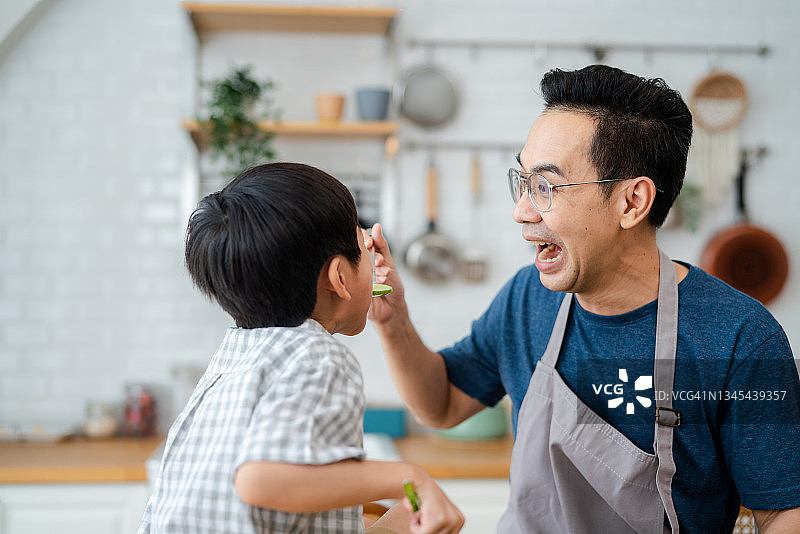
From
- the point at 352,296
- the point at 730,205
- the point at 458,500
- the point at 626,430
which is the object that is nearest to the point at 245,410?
the point at 352,296

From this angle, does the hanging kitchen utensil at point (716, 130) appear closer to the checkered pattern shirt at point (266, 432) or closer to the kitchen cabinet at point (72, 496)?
the kitchen cabinet at point (72, 496)

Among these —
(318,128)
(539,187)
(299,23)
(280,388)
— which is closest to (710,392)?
(539,187)

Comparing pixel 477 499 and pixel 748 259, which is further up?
pixel 748 259

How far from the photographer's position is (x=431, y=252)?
3.46 m

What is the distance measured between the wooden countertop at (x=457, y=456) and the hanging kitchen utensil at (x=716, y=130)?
1.50 m

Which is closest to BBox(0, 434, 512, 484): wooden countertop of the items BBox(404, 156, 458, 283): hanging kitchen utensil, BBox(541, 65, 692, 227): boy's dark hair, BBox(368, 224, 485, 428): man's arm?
BBox(404, 156, 458, 283): hanging kitchen utensil

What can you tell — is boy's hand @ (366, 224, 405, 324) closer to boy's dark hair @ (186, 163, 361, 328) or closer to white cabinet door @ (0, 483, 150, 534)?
boy's dark hair @ (186, 163, 361, 328)

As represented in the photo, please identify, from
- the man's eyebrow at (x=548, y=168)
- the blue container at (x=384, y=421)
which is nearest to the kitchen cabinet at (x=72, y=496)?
the blue container at (x=384, y=421)

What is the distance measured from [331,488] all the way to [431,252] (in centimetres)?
253

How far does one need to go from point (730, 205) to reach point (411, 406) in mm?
2350

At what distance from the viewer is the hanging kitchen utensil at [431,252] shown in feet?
11.3

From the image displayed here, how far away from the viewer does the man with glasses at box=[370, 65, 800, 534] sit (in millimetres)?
1439

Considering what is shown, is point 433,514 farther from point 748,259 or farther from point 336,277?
point 748,259

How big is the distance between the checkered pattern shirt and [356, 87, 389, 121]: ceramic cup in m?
2.33
